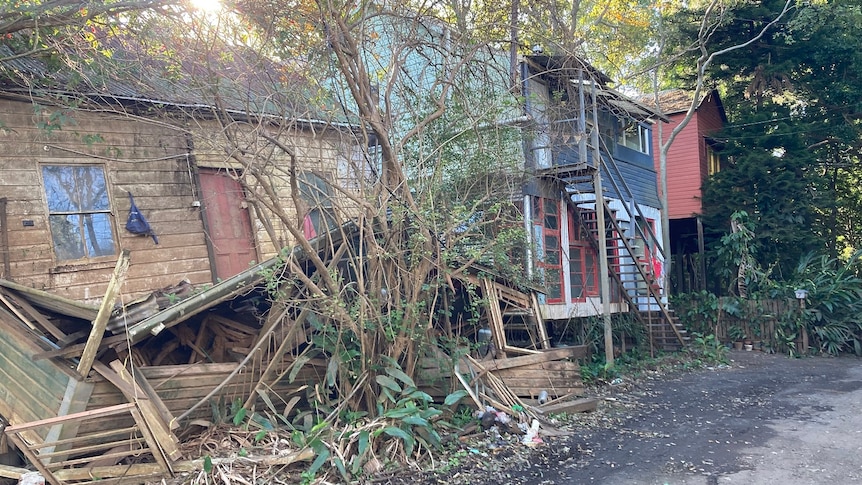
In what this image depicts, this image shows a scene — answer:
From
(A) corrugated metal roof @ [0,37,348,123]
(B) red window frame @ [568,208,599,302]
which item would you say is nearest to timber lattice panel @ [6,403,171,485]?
(A) corrugated metal roof @ [0,37,348,123]

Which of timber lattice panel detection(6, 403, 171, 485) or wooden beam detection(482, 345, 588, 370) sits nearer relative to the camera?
timber lattice panel detection(6, 403, 171, 485)

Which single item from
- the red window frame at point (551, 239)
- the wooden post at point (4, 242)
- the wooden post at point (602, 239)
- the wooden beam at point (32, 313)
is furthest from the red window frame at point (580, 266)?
the wooden post at point (4, 242)

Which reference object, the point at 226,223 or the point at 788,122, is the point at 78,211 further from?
the point at 788,122

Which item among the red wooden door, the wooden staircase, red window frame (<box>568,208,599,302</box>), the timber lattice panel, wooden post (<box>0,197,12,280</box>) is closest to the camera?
the timber lattice panel

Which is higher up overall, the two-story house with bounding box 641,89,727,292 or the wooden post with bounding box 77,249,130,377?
the two-story house with bounding box 641,89,727,292

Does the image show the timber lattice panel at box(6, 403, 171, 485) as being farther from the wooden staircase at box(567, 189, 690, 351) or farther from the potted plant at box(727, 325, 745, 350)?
the potted plant at box(727, 325, 745, 350)

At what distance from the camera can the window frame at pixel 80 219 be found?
29.6 feet

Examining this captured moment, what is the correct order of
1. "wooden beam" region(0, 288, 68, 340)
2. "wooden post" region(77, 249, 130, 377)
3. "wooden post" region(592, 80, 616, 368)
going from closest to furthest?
1. "wooden post" region(77, 249, 130, 377)
2. "wooden beam" region(0, 288, 68, 340)
3. "wooden post" region(592, 80, 616, 368)

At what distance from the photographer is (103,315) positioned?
592cm

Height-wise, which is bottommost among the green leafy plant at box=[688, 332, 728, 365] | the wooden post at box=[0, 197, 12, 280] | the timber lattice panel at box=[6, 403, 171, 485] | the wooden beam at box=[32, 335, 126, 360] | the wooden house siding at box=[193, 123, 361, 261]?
the green leafy plant at box=[688, 332, 728, 365]

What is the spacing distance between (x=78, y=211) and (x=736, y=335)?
15.4 metres

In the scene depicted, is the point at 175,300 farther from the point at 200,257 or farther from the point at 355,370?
the point at 200,257

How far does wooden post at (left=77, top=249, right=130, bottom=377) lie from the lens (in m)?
5.92

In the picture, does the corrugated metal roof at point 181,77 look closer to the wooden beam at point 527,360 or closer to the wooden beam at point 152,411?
the wooden beam at point 152,411
